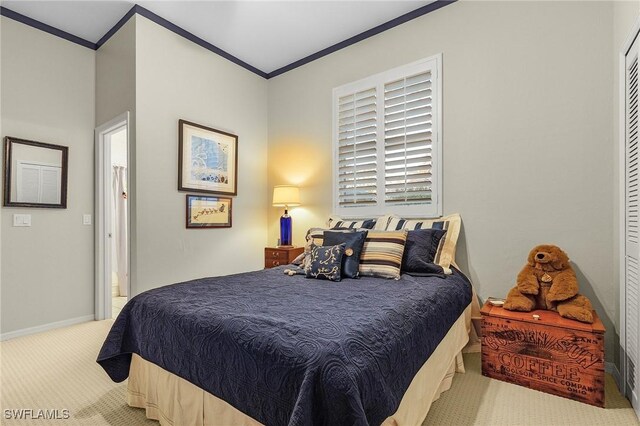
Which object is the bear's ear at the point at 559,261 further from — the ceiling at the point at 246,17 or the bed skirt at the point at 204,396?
the ceiling at the point at 246,17

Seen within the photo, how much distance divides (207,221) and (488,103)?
2955 millimetres

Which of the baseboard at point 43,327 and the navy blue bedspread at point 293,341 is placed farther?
the baseboard at point 43,327

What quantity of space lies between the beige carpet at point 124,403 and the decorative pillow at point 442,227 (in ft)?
2.51

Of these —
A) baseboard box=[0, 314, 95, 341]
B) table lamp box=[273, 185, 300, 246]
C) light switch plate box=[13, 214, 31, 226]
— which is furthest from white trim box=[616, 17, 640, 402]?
light switch plate box=[13, 214, 31, 226]

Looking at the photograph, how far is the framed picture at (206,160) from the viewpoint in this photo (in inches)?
→ 132

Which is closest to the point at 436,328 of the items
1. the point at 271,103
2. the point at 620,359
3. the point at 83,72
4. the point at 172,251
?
the point at 620,359

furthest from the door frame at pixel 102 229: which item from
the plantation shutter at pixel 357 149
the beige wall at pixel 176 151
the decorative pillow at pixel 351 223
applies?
the plantation shutter at pixel 357 149

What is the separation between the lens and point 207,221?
3.59 meters

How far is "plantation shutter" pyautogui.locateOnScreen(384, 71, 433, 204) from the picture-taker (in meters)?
3.03

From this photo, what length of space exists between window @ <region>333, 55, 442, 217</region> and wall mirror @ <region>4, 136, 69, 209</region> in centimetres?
283

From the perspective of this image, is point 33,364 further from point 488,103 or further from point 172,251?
point 488,103

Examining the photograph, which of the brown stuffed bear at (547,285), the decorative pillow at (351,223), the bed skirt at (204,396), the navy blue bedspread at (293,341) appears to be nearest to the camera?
the navy blue bedspread at (293,341)

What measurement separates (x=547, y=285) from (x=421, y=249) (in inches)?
32.9

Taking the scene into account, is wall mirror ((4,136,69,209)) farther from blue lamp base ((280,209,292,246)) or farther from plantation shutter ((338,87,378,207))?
plantation shutter ((338,87,378,207))
